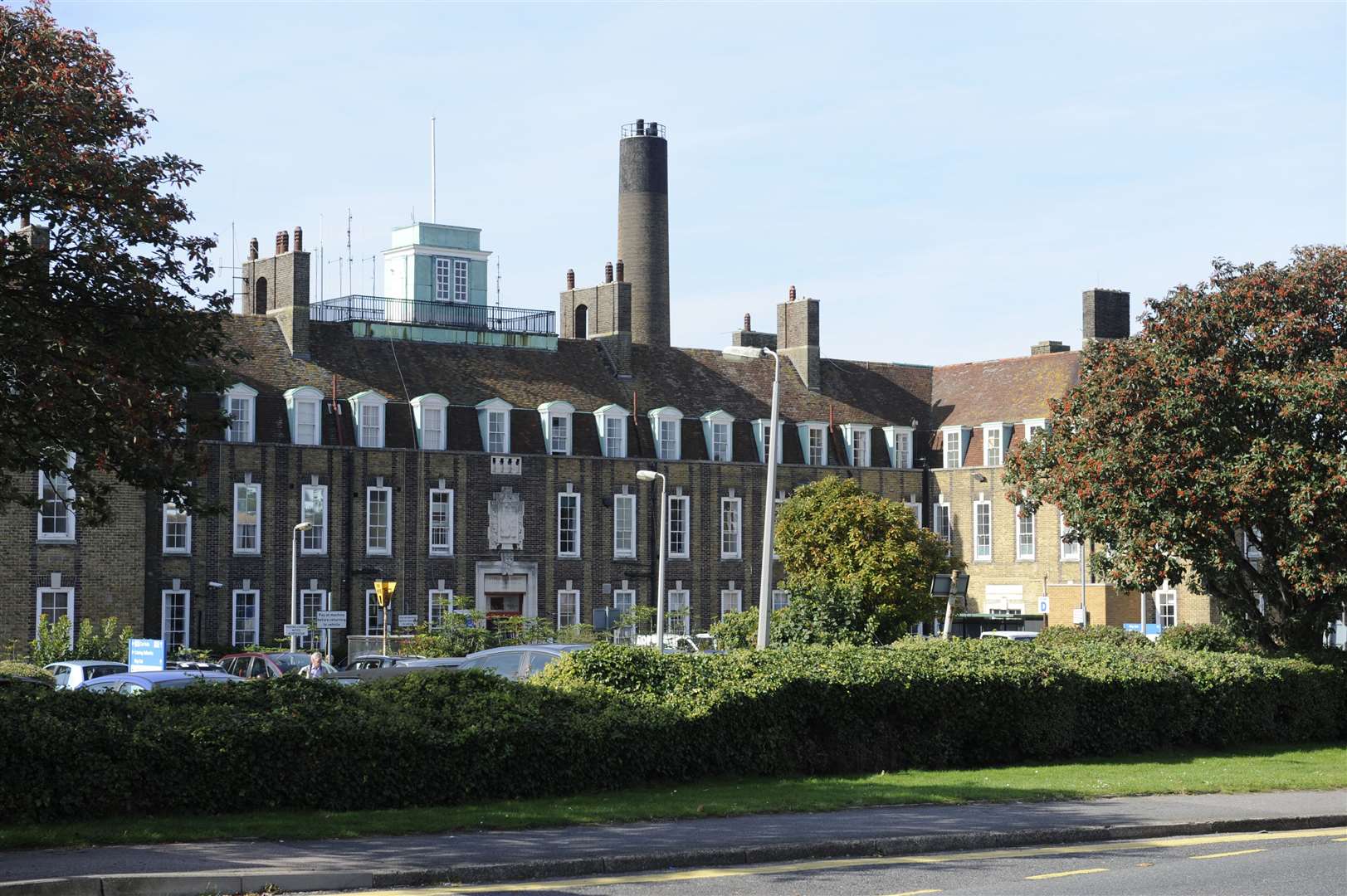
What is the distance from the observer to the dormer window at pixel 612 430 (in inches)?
2507

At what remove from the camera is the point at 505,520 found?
201ft

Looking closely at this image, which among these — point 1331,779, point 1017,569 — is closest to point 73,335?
point 1331,779

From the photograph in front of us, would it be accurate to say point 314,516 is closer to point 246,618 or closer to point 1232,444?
point 246,618

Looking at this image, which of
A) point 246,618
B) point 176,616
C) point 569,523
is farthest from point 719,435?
point 176,616

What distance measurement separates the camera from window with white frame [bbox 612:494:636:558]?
2511 inches

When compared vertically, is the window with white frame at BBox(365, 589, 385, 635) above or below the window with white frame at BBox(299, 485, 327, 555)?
below

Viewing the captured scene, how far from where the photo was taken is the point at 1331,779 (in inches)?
922

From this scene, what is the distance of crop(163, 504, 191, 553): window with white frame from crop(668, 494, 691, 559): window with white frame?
17.9 m

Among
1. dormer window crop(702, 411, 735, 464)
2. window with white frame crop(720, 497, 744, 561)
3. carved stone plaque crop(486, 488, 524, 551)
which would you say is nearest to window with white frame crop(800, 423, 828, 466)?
dormer window crop(702, 411, 735, 464)

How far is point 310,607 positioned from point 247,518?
3.63 m

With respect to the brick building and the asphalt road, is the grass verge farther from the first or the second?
the brick building

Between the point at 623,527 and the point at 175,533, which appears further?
the point at 623,527

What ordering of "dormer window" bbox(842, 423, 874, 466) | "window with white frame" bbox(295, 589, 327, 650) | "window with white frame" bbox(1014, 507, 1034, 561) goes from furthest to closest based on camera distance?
1. "dormer window" bbox(842, 423, 874, 466)
2. "window with white frame" bbox(1014, 507, 1034, 561)
3. "window with white frame" bbox(295, 589, 327, 650)

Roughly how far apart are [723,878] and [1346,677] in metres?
19.4
